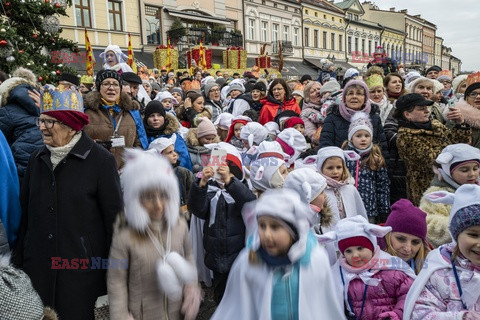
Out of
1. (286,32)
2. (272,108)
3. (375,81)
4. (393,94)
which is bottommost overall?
(272,108)

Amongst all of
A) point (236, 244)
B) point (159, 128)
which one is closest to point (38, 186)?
point (236, 244)

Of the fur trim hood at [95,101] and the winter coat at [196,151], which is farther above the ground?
the fur trim hood at [95,101]

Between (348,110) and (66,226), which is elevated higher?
(348,110)

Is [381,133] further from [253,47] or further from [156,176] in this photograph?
[253,47]

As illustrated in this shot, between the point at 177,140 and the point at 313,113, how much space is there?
232cm

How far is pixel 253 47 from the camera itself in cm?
3111

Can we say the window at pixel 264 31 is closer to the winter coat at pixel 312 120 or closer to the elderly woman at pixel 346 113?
the winter coat at pixel 312 120


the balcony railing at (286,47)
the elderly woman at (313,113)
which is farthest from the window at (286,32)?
the elderly woman at (313,113)

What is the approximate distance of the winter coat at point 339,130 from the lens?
4.15 meters

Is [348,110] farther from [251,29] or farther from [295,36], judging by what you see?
[295,36]

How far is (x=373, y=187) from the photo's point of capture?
3.79 m

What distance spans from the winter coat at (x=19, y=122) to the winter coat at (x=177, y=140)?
4.43 feet

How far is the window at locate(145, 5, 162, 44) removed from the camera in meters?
23.0

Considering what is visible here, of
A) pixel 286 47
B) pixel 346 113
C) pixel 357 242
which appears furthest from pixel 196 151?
pixel 286 47
